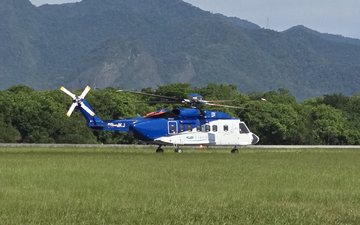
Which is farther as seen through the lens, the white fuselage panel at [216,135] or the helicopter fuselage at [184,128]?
the white fuselage panel at [216,135]

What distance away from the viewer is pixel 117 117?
129m

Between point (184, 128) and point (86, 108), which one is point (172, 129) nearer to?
point (184, 128)

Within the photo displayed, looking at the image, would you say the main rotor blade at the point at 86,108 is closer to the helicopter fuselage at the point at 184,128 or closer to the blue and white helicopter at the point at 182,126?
the blue and white helicopter at the point at 182,126

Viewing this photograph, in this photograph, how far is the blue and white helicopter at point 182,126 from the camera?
59.4m

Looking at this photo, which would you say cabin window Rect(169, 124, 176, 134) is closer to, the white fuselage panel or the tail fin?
the white fuselage panel

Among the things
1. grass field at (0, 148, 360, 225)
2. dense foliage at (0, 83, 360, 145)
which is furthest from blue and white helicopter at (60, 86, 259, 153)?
dense foliage at (0, 83, 360, 145)

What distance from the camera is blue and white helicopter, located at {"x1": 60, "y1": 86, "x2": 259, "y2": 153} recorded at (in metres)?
59.4

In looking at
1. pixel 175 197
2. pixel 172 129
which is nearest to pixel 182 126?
pixel 172 129

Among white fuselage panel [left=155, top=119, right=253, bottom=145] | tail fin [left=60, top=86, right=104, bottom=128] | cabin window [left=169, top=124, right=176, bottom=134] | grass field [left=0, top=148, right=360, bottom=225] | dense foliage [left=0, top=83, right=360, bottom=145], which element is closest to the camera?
grass field [left=0, top=148, right=360, bottom=225]

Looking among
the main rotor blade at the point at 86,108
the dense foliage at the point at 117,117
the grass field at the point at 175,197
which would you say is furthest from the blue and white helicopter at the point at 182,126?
the dense foliage at the point at 117,117

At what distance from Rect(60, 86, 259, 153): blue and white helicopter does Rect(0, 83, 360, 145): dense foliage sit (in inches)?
1986

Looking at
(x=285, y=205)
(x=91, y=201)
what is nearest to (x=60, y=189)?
(x=91, y=201)

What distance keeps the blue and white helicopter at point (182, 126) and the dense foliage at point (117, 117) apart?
50.4 meters

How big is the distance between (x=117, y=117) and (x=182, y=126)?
6925cm
